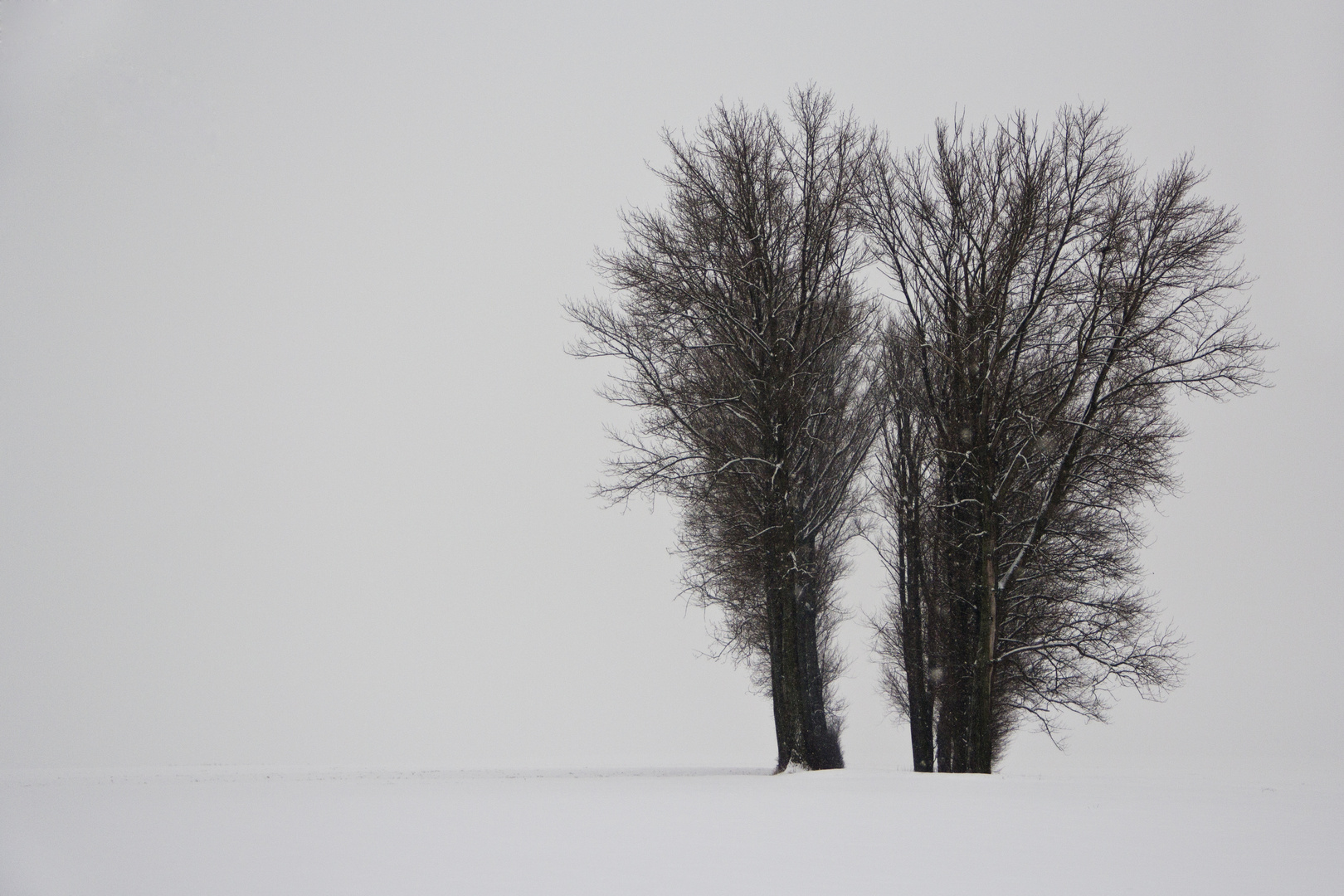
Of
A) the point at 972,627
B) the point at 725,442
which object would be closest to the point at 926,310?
the point at 725,442

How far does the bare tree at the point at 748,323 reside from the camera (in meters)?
17.4

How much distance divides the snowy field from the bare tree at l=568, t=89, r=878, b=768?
4785mm

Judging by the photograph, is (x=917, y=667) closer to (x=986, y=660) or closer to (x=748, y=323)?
(x=986, y=660)

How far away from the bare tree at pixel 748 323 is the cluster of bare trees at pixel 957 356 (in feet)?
0.18

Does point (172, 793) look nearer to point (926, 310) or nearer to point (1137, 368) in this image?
point (926, 310)

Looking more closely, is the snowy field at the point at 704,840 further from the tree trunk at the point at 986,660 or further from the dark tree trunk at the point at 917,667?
the dark tree trunk at the point at 917,667

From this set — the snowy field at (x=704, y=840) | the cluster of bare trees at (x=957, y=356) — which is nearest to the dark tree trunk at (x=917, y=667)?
the cluster of bare trees at (x=957, y=356)

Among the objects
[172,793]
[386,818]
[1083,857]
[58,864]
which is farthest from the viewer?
[172,793]

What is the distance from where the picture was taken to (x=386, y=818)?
1086cm

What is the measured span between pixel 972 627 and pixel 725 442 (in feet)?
20.4

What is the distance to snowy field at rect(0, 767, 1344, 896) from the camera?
7109 millimetres

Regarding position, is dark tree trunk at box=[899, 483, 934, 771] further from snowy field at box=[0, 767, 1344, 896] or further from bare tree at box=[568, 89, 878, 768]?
snowy field at box=[0, 767, 1344, 896]

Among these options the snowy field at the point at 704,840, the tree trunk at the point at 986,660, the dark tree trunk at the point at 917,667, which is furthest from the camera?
the dark tree trunk at the point at 917,667

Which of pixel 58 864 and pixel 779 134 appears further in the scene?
pixel 779 134
